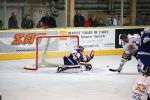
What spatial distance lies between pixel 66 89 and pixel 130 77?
2177 mm

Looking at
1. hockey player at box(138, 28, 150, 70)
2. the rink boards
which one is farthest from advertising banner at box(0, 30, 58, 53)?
hockey player at box(138, 28, 150, 70)

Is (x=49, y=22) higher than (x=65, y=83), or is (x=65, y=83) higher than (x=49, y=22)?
(x=49, y=22)

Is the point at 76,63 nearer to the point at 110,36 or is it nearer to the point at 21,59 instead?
the point at 21,59

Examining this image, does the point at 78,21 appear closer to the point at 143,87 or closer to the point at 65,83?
the point at 65,83

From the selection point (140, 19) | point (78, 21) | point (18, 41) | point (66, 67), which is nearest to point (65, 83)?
point (66, 67)

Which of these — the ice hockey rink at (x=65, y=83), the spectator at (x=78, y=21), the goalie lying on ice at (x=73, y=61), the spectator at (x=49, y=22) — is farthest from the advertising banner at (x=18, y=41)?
the goalie lying on ice at (x=73, y=61)

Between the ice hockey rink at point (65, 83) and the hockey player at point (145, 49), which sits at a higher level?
the hockey player at point (145, 49)

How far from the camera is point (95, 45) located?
49.5 ft

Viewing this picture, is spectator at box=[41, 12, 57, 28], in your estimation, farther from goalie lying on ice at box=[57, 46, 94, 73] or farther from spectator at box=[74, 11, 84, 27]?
goalie lying on ice at box=[57, 46, 94, 73]

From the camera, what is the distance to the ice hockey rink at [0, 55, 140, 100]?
328 inches

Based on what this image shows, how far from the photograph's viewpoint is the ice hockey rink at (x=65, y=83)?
8.34 m

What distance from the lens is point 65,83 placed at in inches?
386

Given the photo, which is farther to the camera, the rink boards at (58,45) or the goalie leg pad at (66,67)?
Result: the rink boards at (58,45)

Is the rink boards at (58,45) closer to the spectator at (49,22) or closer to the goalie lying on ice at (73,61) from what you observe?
the spectator at (49,22)
